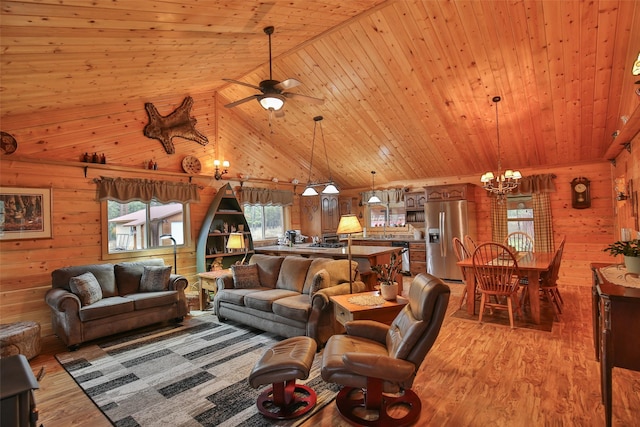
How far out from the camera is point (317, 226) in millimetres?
8344

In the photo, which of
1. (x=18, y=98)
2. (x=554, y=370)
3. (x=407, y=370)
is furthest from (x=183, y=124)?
(x=554, y=370)

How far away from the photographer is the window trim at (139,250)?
4965 millimetres

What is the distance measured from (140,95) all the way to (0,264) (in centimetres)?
288

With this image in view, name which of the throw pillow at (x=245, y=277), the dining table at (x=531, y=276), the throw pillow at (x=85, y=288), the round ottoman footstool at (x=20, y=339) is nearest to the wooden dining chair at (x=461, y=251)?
the dining table at (x=531, y=276)

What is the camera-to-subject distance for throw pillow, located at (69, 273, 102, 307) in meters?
3.89

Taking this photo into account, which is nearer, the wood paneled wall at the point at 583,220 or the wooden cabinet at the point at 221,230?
the wood paneled wall at the point at 583,220

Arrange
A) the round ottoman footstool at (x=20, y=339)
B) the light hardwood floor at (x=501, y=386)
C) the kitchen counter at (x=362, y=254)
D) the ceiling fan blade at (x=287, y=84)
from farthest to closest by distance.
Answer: the kitchen counter at (x=362, y=254), the ceiling fan blade at (x=287, y=84), the round ottoman footstool at (x=20, y=339), the light hardwood floor at (x=501, y=386)

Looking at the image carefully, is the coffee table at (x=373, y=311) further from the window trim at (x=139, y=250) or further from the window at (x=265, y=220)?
the window at (x=265, y=220)

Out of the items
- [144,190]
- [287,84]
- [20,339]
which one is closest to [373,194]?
[144,190]

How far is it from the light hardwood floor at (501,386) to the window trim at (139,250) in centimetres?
153

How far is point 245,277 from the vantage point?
182 inches

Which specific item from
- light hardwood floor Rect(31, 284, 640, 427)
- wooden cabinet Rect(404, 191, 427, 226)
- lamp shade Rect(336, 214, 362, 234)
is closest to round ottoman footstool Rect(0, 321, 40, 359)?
light hardwood floor Rect(31, 284, 640, 427)

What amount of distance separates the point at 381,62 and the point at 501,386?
4.11 metres

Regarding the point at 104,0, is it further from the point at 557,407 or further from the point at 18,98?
the point at 557,407
